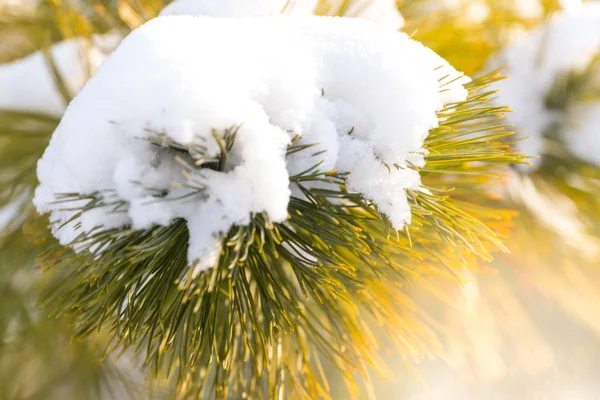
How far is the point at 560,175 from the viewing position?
3.12ft

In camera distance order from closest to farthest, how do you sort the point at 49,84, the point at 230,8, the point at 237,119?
1. the point at 237,119
2. the point at 230,8
3. the point at 49,84

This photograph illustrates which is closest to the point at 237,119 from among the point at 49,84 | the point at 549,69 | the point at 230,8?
the point at 230,8

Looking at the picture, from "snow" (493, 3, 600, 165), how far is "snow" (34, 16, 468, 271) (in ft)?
1.51

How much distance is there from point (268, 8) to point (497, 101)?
0.50 meters

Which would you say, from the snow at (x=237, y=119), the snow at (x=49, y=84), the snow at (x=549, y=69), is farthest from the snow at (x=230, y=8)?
the snow at (x=549, y=69)

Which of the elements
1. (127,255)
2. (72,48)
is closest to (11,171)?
(72,48)

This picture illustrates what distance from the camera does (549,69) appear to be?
3.04ft

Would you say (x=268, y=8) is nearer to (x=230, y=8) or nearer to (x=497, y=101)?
(x=230, y=8)

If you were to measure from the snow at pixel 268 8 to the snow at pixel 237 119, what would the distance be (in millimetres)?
107

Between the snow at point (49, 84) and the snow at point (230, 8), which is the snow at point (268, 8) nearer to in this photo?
the snow at point (230, 8)

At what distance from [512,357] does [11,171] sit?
2.22 meters

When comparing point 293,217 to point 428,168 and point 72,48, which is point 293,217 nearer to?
point 428,168

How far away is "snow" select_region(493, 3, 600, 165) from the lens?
0.90 m

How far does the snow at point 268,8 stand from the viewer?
661 millimetres
